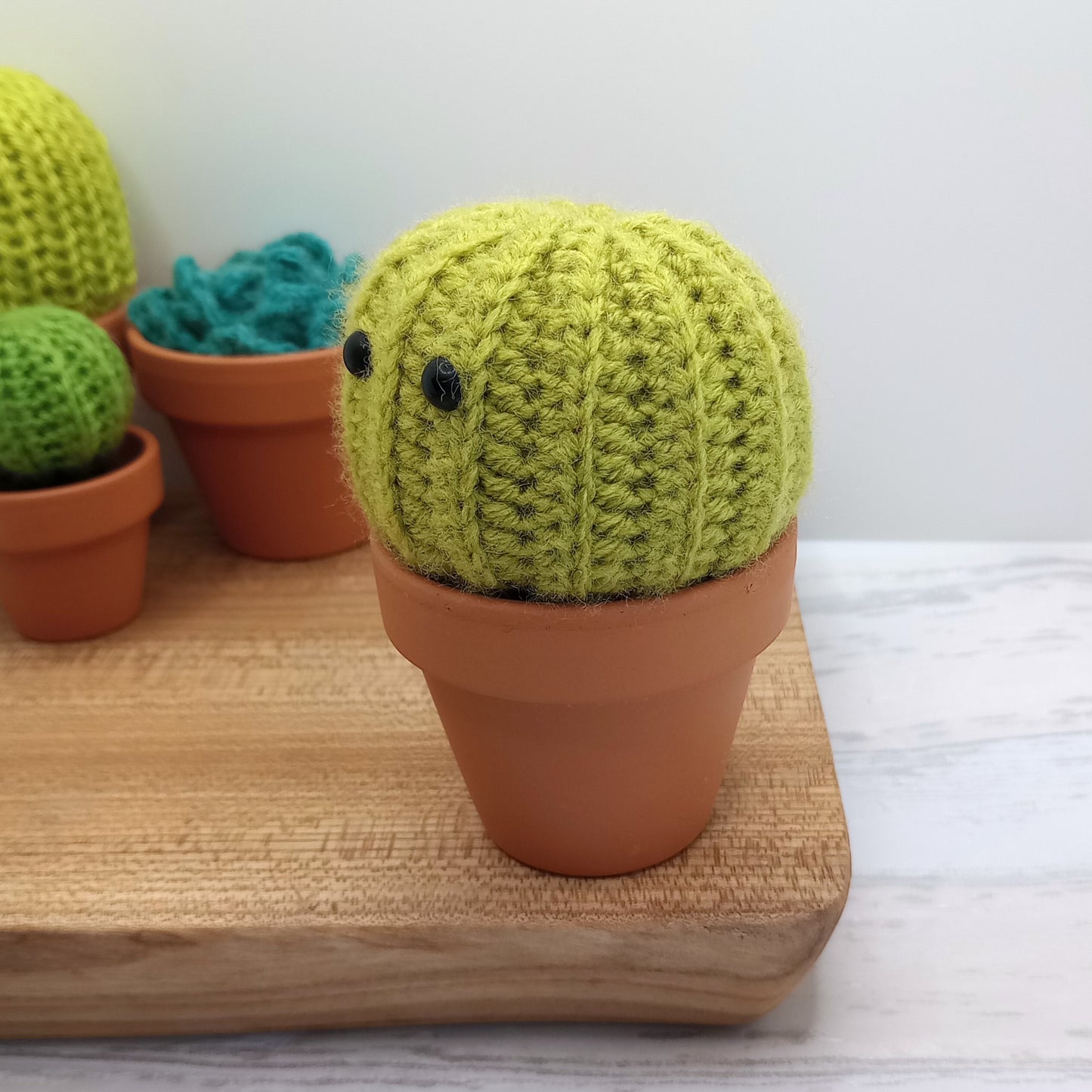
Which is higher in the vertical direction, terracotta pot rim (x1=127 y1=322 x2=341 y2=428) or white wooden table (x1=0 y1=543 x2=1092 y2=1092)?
terracotta pot rim (x1=127 y1=322 x2=341 y2=428)

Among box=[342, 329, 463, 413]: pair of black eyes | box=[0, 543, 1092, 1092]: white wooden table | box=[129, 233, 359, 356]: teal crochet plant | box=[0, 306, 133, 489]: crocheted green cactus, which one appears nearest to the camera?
box=[342, 329, 463, 413]: pair of black eyes

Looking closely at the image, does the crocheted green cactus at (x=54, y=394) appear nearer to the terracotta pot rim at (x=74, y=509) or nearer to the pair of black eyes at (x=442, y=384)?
the terracotta pot rim at (x=74, y=509)

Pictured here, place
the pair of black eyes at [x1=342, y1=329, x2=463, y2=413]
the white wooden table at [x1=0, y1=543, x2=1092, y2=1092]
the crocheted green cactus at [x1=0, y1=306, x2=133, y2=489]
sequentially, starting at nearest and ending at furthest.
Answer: the pair of black eyes at [x1=342, y1=329, x2=463, y2=413], the white wooden table at [x1=0, y1=543, x2=1092, y2=1092], the crocheted green cactus at [x1=0, y1=306, x2=133, y2=489]

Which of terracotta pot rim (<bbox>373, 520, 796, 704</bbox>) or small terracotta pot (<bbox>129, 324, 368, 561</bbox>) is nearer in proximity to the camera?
terracotta pot rim (<bbox>373, 520, 796, 704</bbox>)

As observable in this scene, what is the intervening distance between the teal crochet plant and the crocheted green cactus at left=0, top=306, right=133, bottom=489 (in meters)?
0.07

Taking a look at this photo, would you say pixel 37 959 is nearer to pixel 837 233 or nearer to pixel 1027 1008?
pixel 1027 1008

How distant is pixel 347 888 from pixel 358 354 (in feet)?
0.83

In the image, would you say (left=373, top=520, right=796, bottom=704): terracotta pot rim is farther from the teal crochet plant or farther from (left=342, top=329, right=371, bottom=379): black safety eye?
the teal crochet plant

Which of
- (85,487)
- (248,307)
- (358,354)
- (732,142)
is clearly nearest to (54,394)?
(85,487)

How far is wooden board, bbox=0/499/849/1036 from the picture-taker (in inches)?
17.8

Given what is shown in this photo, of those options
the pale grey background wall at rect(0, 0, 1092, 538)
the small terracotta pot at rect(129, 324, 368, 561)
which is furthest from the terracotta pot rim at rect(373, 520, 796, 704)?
the pale grey background wall at rect(0, 0, 1092, 538)

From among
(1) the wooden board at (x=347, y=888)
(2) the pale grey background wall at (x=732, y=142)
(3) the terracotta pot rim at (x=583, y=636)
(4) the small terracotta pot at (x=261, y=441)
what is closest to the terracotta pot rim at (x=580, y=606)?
(3) the terracotta pot rim at (x=583, y=636)

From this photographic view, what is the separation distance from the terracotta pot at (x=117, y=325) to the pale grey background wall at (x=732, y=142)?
8 centimetres

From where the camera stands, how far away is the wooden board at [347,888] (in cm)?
45
